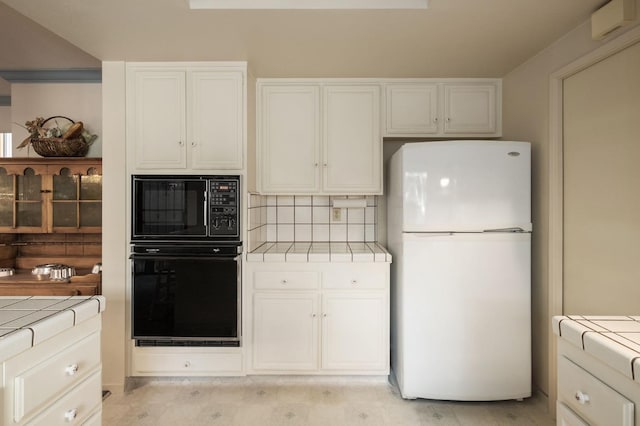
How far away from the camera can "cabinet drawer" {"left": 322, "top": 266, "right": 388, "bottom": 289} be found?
241 cm

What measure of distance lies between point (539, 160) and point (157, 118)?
2533 mm

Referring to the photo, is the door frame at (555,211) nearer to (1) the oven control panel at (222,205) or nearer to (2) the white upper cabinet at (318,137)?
(2) the white upper cabinet at (318,137)

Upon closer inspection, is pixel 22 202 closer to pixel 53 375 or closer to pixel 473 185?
pixel 53 375

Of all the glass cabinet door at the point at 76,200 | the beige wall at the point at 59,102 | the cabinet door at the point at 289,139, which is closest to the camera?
the cabinet door at the point at 289,139

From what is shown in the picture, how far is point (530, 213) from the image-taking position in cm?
219

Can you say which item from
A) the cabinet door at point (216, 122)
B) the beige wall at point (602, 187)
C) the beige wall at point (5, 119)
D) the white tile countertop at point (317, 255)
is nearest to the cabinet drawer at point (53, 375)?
the white tile countertop at point (317, 255)

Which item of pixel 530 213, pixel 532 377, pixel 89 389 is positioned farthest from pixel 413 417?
pixel 89 389

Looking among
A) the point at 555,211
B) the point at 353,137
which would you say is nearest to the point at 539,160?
the point at 555,211

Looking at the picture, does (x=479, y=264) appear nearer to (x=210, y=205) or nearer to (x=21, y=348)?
(x=210, y=205)

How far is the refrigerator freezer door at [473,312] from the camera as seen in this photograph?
2.15 m

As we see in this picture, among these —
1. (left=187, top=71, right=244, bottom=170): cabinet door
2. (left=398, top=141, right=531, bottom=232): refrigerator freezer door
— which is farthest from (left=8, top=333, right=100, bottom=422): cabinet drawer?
(left=398, top=141, right=531, bottom=232): refrigerator freezer door

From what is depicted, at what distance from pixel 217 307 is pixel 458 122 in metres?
2.20

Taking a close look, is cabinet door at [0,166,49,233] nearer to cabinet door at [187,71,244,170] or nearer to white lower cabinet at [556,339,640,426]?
cabinet door at [187,71,244,170]

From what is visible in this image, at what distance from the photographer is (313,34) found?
1979 millimetres
